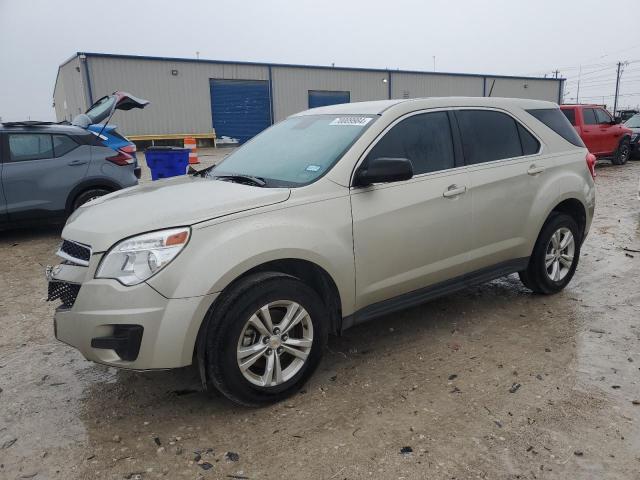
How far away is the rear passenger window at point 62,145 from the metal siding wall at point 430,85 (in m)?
27.4

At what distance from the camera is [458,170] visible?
3.85 meters

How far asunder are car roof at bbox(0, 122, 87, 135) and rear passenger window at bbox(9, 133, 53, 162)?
0.07m

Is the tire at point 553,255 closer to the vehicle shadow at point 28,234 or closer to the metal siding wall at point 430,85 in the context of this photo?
the vehicle shadow at point 28,234

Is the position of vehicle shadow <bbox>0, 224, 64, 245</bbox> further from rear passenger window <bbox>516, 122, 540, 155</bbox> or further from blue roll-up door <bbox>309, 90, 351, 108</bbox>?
blue roll-up door <bbox>309, 90, 351, 108</bbox>

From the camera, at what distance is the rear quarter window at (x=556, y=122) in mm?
4598

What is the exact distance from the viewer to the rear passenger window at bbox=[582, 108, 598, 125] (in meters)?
14.7

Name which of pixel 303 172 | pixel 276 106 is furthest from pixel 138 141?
pixel 303 172

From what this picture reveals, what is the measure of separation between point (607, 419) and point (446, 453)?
988 millimetres

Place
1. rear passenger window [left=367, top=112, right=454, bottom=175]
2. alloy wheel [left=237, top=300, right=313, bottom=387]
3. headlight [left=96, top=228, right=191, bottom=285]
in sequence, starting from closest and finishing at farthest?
headlight [left=96, top=228, right=191, bottom=285] < alloy wheel [left=237, top=300, right=313, bottom=387] < rear passenger window [left=367, top=112, right=454, bottom=175]

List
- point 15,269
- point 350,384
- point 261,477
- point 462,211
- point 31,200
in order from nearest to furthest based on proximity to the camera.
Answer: point 261,477
point 350,384
point 462,211
point 15,269
point 31,200

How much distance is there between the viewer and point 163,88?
1035 inches

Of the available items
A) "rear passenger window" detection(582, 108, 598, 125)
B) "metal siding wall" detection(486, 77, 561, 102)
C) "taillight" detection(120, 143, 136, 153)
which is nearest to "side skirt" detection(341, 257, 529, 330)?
"taillight" detection(120, 143, 136, 153)

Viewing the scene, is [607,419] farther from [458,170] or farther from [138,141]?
[138,141]

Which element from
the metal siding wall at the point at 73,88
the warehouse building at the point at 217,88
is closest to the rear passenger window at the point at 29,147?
the warehouse building at the point at 217,88
